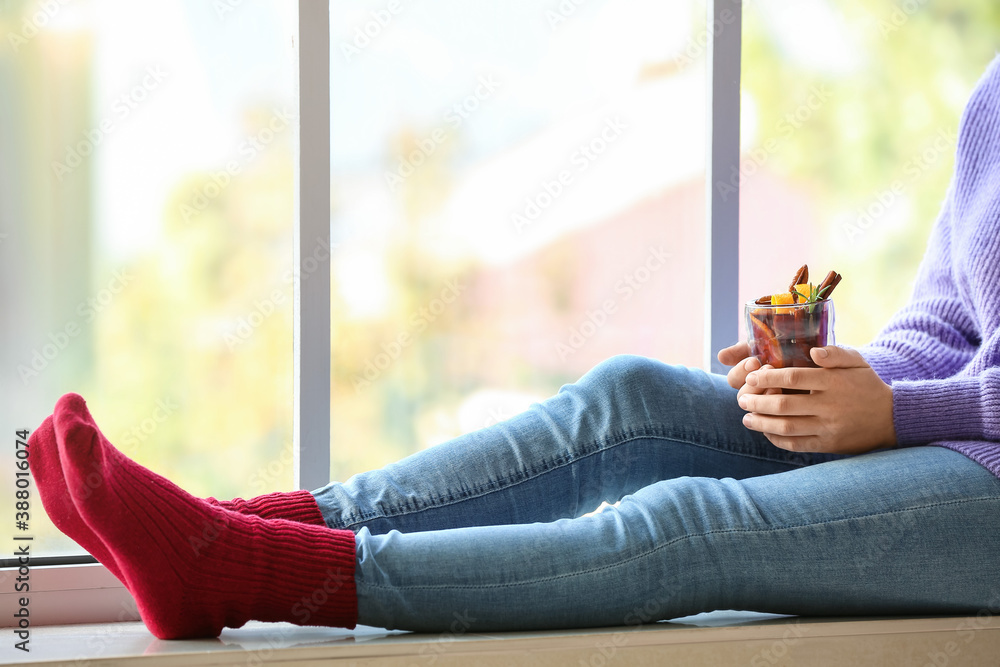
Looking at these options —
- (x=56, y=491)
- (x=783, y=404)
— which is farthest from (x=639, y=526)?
(x=56, y=491)

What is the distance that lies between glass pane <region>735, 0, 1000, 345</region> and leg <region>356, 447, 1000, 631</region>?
72 centimetres

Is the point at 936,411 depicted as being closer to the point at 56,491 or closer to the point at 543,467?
the point at 543,467

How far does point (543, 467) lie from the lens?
1.01 meters

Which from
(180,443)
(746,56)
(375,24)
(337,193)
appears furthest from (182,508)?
(746,56)

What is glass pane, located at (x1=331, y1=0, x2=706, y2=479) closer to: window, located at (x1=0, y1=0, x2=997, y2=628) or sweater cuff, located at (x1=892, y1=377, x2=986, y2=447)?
window, located at (x1=0, y1=0, x2=997, y2=628)

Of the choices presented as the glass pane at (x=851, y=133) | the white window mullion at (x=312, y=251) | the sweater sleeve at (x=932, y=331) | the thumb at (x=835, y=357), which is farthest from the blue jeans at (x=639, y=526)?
the glass pane at (x=851, y=133)

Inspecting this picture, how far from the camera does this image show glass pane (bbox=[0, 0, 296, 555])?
130 centimetres

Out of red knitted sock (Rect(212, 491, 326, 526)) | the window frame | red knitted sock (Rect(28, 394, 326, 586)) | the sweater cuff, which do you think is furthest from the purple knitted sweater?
red knitted sock (Rect(28, 394, 326, 586))

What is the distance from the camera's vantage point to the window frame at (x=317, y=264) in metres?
1.28

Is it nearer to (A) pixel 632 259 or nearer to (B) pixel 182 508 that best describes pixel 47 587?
(B) pixel 182 508

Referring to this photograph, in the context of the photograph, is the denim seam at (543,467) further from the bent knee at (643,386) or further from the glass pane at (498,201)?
the glass pane at (498,201)

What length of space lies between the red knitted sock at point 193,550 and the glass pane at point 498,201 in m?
0.62

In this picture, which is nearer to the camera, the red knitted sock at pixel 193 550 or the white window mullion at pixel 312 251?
the red knitted sock at pixel 193 550

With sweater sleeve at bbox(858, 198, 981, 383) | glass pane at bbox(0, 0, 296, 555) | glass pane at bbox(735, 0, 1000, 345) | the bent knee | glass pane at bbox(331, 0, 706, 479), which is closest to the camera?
the bent knee
